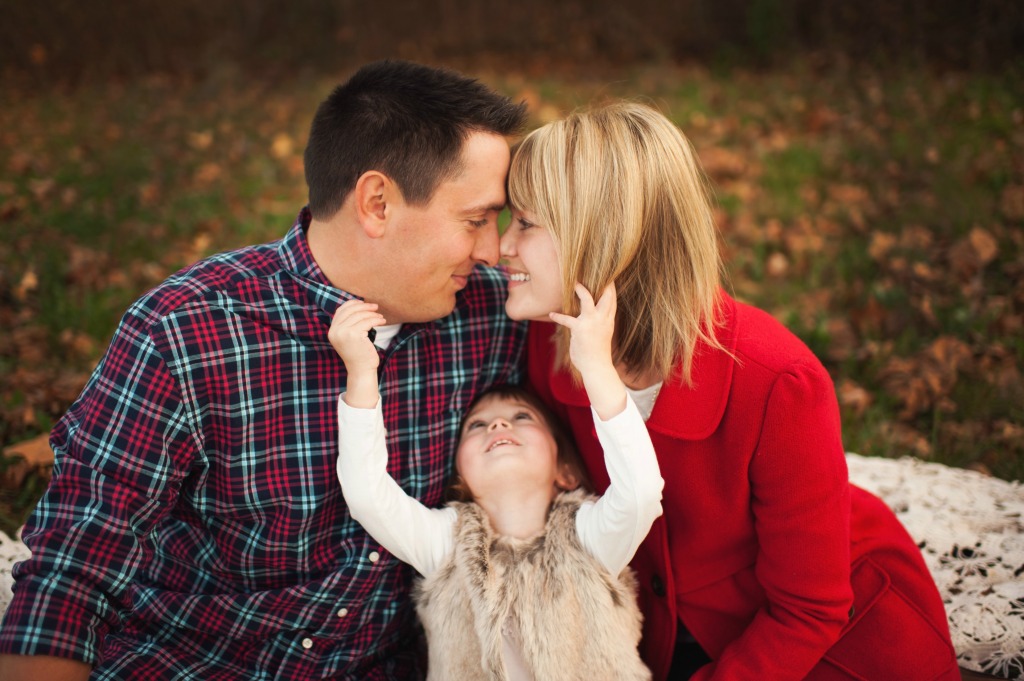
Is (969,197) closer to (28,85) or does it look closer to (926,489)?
(926,489)

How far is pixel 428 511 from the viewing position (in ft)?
7.91

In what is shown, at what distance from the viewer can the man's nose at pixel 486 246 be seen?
2428 millimetres

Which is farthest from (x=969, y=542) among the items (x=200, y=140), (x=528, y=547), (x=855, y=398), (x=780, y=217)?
(x=200, y=140)

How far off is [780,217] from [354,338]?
4.62 meters

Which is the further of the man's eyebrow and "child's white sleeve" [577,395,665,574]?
the man's eyebrow

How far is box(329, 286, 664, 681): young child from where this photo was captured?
215cm

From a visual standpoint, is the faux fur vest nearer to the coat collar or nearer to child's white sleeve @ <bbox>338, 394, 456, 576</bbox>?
child's white sleeve @ <bbox>338, 394, 456, 576</bbox>

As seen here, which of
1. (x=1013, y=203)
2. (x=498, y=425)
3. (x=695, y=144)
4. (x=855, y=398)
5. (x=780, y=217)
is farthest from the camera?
(x=695, y=144)

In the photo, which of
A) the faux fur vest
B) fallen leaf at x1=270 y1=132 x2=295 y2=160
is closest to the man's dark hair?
the faux fur vest

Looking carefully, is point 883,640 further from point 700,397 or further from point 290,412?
point 290,412

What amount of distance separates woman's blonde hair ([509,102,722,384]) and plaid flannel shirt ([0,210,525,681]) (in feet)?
1.84

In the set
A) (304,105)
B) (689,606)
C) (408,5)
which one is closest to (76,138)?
(304,105)

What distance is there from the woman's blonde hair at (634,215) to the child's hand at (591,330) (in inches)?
2.6

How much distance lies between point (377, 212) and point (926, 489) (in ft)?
7.87
